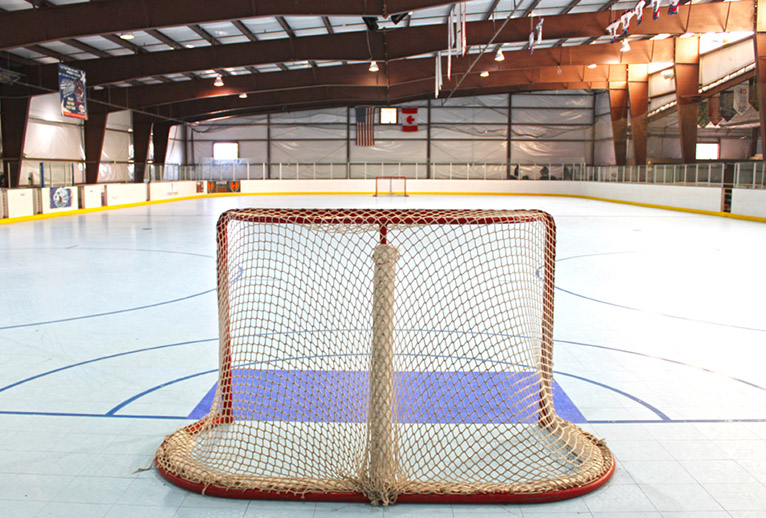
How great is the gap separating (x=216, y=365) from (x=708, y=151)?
43439 mm

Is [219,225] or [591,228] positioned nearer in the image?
[219,225]

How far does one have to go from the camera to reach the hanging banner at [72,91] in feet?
77.0

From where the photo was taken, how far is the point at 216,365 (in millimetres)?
6039

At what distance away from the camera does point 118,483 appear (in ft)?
12.3

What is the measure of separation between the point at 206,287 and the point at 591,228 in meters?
13.6

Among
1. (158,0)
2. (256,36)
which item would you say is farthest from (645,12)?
(158,0)

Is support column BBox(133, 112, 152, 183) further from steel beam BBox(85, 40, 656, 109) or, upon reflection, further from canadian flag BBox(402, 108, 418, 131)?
canadian flag BBox(402, 108, 418, 131)

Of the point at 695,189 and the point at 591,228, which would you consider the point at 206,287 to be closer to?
the point at 591,228

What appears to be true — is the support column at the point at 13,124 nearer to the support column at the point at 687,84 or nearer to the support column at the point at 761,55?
the support column at the point at 761,55

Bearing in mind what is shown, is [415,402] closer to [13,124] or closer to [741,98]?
[13,124]

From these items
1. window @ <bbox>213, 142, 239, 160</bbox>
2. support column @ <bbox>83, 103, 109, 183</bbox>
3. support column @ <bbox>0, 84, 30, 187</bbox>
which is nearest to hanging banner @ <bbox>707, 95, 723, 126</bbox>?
support column @ <bbox>83, 103, 109, 183</bbox>

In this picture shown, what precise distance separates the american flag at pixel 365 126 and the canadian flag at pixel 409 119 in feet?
7.59

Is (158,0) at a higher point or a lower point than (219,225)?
higher

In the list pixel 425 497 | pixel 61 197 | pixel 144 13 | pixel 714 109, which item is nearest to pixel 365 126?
pixel 714 109
